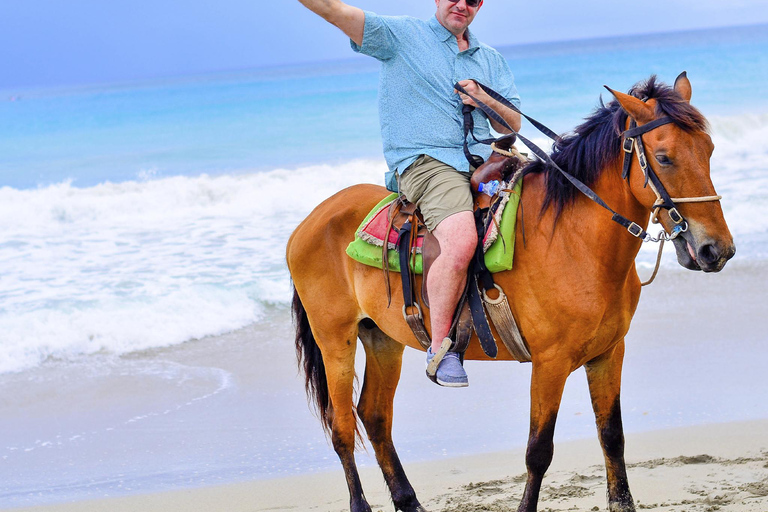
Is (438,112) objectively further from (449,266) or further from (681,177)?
(681,177)

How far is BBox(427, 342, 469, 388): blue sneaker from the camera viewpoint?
124 inches

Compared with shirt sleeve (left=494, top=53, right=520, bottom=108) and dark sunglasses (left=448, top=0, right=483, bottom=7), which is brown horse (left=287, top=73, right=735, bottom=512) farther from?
dark sunglasses (left=448, top=0, right=483, bottom=7)

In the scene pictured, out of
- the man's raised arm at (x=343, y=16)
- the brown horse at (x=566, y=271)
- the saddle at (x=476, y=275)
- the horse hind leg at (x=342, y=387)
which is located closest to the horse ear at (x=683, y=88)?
the brown horse at (x=566, y=271)

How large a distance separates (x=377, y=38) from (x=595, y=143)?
37.8 inches

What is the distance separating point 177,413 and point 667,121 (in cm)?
376

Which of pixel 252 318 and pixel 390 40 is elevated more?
pixel 390 40

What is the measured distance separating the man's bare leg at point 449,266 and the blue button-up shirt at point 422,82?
0.33m

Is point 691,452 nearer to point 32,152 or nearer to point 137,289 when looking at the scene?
point 137,289

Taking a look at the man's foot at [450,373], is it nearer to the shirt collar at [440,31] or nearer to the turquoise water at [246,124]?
the shirt collar at [440,31]

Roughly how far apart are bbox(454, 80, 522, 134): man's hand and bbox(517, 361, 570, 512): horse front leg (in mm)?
1001

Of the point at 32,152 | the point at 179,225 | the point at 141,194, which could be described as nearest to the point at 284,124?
the point at 32,152

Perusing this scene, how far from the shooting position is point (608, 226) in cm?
293

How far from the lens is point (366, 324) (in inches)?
155

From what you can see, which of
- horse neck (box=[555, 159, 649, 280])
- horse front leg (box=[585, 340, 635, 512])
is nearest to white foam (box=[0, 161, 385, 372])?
horse front leg (box=[585, 340, 635, 512])
